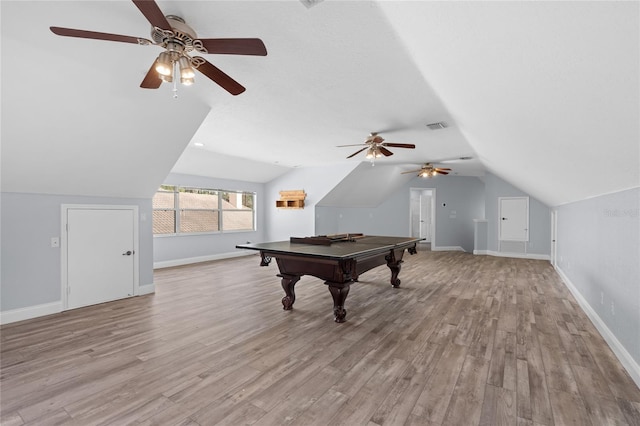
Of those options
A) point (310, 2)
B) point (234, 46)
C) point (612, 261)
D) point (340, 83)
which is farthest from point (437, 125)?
point (234, 46)

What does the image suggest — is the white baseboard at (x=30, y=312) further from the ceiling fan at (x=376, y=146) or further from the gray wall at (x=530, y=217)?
the gray wall at (x=530, y=217)

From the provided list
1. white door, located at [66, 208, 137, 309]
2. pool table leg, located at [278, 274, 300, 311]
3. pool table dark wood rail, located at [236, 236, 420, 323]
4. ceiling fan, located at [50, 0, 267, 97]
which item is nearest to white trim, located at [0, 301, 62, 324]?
white door, located at [66, 208, 137, 309]

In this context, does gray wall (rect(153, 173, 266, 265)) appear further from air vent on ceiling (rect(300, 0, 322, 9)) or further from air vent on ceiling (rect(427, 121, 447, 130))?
air vent on ceiling (rect(300, 0, 322, 9))

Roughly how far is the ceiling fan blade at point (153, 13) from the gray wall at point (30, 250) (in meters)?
3.34

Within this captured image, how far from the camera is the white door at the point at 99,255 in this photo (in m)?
3.94

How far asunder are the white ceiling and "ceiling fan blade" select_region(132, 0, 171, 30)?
0.92 ft

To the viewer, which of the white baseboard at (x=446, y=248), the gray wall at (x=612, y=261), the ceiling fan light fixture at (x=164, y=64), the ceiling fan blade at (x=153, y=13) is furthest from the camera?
the white baseboard at (x=446, y=248)

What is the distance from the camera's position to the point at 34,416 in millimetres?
1829

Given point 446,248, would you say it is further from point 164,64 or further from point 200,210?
point 164,64

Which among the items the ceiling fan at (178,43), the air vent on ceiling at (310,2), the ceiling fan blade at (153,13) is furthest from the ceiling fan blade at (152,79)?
the air vent on ceiling at (310,2)

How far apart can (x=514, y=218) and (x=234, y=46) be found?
9.15 metres

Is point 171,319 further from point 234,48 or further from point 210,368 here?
point 234,48

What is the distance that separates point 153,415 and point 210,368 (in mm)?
583

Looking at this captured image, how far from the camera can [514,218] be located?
846 centimetres
